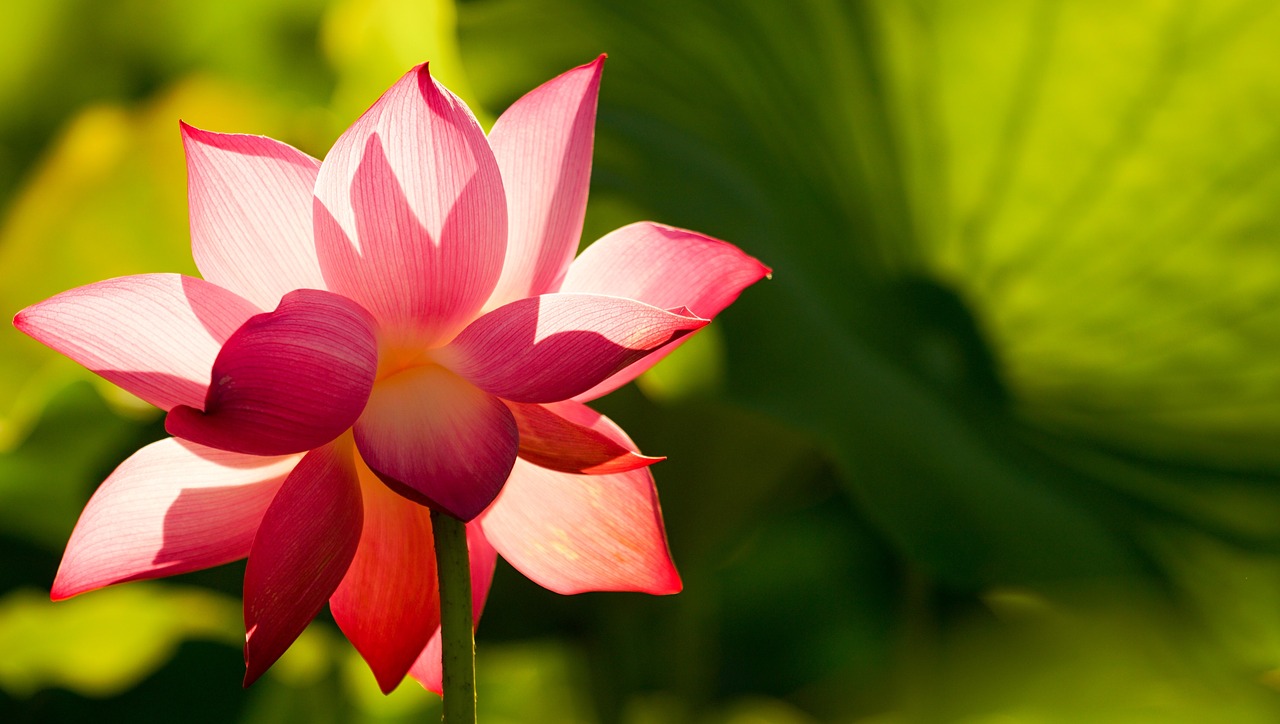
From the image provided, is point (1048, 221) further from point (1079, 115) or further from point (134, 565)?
point (134, 565)

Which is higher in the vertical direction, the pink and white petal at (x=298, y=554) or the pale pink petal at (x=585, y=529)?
the pink and white petal at (x=298, y=554)

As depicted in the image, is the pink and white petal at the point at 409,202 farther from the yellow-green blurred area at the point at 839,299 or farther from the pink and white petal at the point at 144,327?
the yellow-green blurred area at the point at 839,299

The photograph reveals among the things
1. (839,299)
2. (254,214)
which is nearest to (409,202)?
(254,214)

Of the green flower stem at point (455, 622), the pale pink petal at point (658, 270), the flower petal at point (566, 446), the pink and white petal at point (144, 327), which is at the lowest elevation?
the green flower stem at point (455, 622)

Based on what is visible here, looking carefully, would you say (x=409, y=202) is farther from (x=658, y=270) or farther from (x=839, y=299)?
(x=839, y=299)

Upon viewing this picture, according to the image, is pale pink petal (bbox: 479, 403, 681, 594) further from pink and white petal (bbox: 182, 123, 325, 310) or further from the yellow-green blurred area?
the yellow-green blurred area

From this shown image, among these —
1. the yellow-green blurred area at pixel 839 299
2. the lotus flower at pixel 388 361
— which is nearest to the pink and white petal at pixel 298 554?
the lotus flower at pixel 388 361
